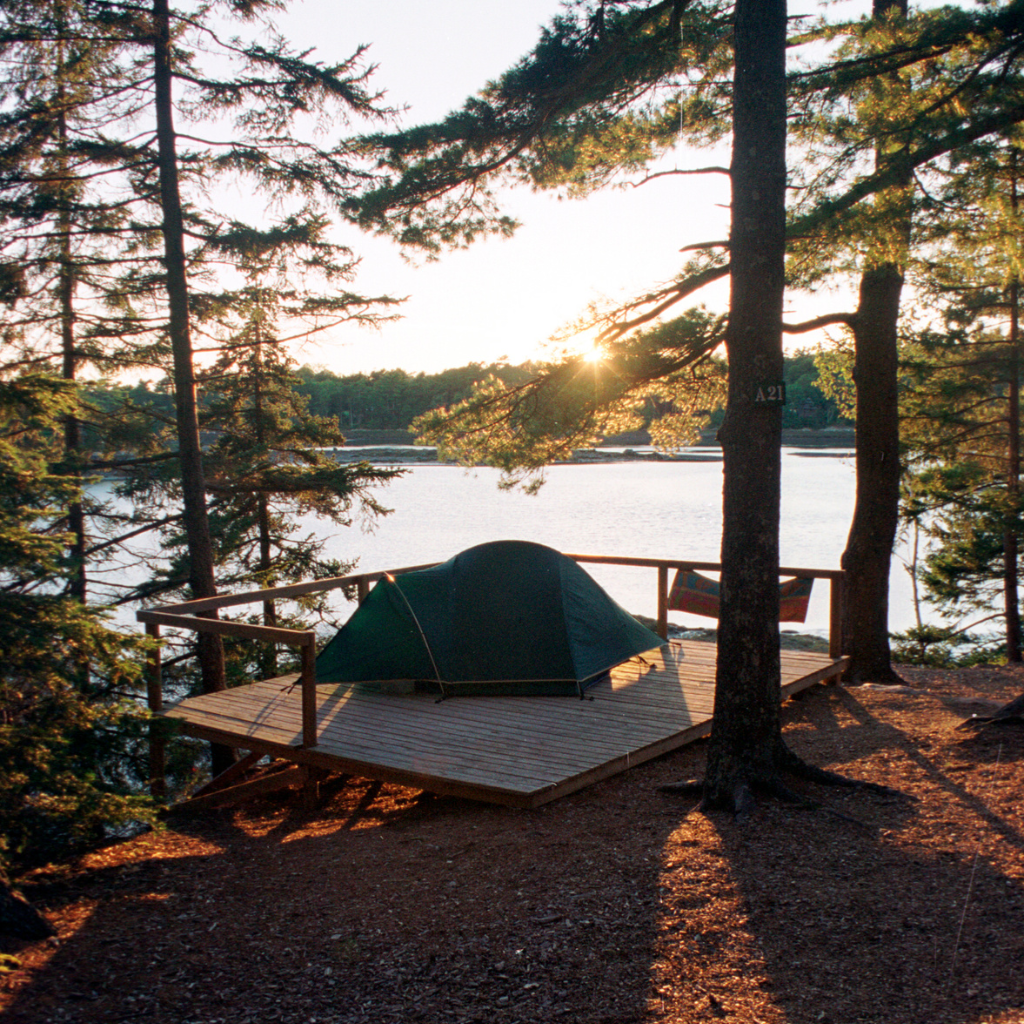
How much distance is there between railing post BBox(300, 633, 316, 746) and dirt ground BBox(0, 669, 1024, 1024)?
2.30 feet

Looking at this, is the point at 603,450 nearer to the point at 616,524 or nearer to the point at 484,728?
the point at 616,524

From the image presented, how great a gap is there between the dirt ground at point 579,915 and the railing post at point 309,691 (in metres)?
0.70

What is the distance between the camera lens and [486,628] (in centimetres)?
723

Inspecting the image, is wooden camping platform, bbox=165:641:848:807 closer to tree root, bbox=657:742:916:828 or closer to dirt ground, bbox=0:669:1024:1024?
dirt ground, bbox=0:669:1024:1024

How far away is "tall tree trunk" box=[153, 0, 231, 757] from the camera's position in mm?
10086

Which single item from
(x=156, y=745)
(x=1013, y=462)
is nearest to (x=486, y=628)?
(x=156, y=745)

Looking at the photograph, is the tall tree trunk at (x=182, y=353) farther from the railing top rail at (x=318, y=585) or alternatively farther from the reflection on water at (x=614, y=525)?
the reflection on water at (x=614, y=525)

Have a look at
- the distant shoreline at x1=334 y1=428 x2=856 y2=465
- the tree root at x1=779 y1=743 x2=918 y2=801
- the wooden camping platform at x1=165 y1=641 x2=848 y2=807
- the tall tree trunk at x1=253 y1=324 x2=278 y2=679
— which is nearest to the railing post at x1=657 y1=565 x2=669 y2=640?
the wooden camping platform at x1=165 y1=641 x2=848 y2=807

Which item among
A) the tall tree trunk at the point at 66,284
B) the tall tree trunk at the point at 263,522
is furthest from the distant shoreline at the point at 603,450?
the tall tree trunk at the point at 66,284

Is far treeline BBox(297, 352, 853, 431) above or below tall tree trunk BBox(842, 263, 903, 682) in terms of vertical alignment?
above

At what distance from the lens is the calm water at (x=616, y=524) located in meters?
28.4

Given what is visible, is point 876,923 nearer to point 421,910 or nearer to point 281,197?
point 421,910

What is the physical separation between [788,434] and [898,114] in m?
71.2

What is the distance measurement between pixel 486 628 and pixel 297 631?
1899 millimetres
